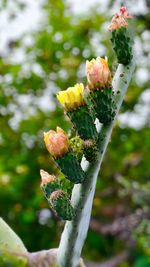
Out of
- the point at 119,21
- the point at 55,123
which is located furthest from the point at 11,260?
the point at 55,123

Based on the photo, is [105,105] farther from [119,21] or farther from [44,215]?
[44,215]

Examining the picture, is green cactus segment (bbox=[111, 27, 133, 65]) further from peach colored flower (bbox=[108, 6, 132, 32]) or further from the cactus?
the cactus

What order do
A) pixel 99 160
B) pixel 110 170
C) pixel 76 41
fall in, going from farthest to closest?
pixel 110 170 < pixel 76 41 < pixel 99 160

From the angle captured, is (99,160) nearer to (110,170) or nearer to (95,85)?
(95,85)

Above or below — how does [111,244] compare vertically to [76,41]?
below

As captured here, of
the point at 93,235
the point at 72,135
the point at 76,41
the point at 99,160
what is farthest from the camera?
the point at 93,235

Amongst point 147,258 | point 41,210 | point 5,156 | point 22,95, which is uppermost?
point 22,95

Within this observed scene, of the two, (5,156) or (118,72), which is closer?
(118,72)

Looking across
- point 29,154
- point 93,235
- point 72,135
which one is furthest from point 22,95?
point 72,135
